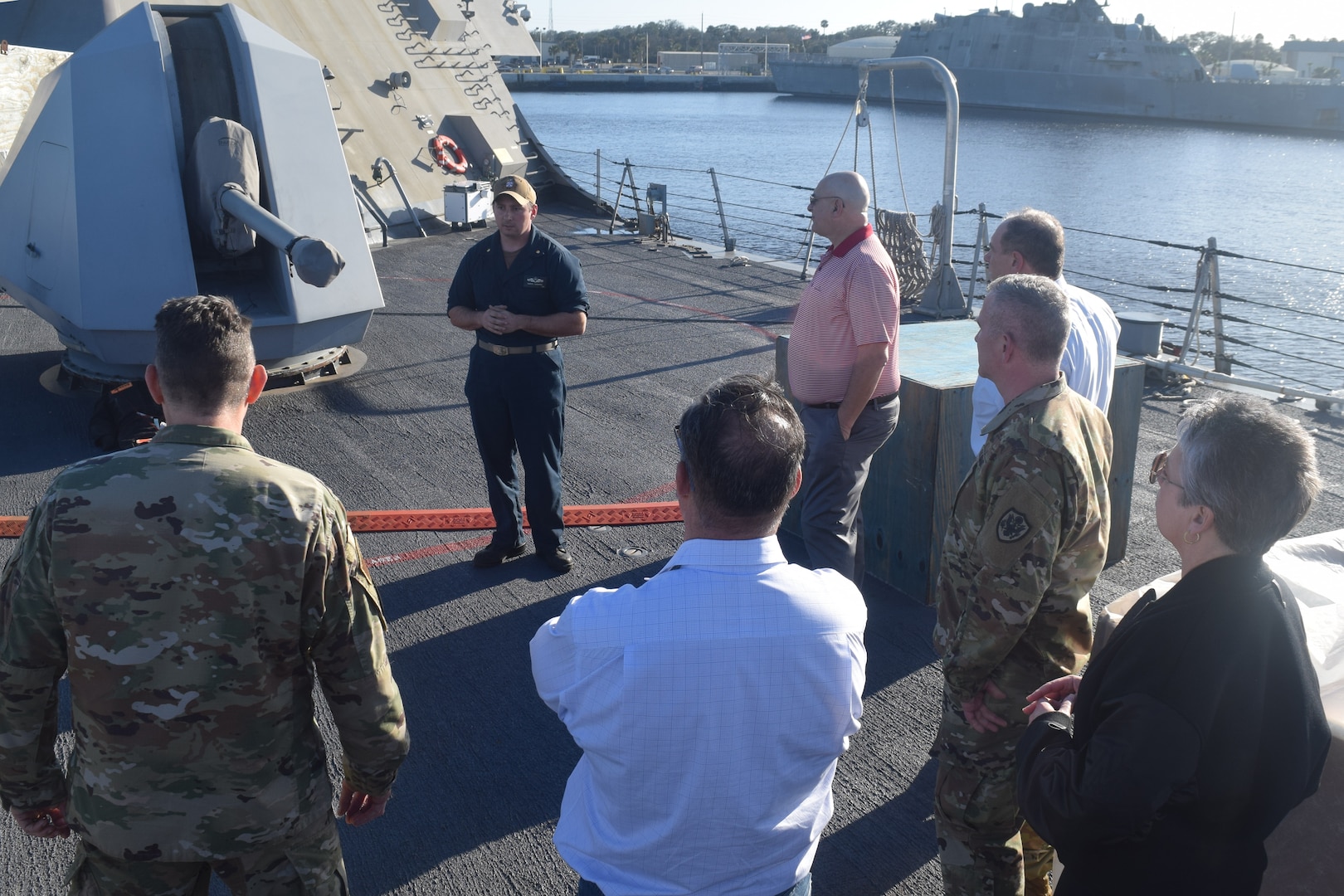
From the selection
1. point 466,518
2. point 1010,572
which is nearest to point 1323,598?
point 1010,572

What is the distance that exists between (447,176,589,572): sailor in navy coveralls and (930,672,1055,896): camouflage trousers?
2.66m

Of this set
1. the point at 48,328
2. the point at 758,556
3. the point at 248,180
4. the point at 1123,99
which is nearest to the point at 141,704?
the point at 758,556

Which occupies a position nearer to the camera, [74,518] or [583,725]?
[583,725]

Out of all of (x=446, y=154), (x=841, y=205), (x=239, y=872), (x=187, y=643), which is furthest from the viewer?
(x=446, y=154)

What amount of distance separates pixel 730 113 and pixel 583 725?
88794 mm

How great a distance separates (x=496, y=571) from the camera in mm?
5258

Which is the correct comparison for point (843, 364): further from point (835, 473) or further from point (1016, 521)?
point (1016, 521)

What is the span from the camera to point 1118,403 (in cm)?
521

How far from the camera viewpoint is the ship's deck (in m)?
3.33

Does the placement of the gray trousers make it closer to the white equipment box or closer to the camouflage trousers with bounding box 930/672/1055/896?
the camouflage trousers with bounding box 930/672/1055/896

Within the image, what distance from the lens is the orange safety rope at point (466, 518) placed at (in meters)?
5.77

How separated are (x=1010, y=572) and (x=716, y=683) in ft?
3.79

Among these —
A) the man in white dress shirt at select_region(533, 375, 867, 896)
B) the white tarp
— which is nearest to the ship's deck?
the white tarp

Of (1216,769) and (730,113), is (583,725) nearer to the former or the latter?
(1216,769)
